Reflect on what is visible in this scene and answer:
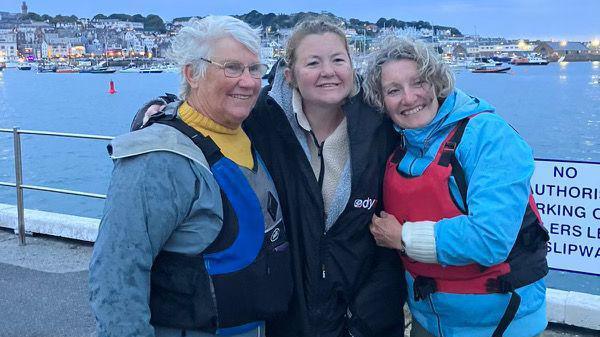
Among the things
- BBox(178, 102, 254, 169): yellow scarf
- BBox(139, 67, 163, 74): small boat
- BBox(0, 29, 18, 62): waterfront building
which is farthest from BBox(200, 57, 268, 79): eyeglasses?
BBox(0, 29, 18, 62): waterfront building

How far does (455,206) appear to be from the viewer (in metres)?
2.36

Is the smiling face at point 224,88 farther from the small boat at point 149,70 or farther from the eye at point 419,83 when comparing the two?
the small boat at point 149,70

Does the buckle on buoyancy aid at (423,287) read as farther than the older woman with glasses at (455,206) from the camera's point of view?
Yes

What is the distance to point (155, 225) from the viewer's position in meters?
2.05

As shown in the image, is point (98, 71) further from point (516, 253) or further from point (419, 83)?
point (516, 253)

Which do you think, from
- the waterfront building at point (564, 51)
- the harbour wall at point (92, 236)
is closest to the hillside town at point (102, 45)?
the waterfront building at point (564, 51)

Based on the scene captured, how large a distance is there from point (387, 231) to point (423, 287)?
26cm

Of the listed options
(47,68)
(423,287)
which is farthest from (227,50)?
(47,68)

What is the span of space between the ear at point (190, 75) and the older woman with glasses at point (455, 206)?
76 cm

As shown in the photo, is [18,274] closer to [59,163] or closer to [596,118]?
[59,163]

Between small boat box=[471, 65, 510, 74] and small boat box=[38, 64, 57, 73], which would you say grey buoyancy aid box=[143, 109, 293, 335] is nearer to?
small boat box=[471, 65, 510, 74]

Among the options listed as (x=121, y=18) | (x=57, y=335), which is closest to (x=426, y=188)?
(x=57, y=335)

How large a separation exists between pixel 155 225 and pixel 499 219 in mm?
1190

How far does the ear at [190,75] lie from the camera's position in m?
2.29
